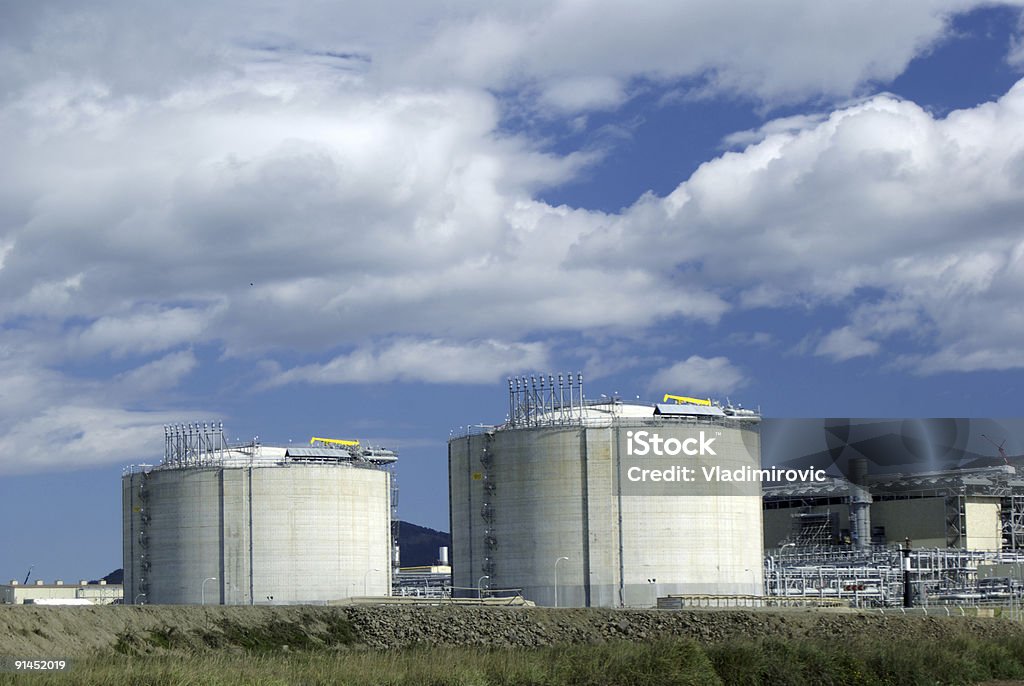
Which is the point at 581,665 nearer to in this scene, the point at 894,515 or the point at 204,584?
the point at 204,584

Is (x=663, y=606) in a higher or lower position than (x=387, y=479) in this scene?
lower

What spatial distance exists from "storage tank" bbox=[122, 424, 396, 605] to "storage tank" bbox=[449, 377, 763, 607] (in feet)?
42.5

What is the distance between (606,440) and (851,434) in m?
56.7

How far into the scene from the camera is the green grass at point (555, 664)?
47000 mm

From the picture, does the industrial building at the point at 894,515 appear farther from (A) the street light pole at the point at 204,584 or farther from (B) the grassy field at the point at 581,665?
(A) the street light pole at the point at 204,584

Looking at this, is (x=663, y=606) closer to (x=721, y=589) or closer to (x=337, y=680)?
(x=721, y=589)

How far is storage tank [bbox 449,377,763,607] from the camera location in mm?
96438

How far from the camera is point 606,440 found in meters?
97.6

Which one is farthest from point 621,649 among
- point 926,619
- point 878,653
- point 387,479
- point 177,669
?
point 387,479

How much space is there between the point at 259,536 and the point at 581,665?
190 ft

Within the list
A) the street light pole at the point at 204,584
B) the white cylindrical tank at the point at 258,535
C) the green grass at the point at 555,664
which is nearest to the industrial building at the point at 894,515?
the green grass at the point at 555,664

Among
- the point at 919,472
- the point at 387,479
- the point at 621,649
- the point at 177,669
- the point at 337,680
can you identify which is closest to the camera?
the point at 177,669

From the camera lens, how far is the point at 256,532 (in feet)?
357

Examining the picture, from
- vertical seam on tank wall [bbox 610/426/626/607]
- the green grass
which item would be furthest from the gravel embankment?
vertical seam on tank wall [bbox 610/426/626/607]
